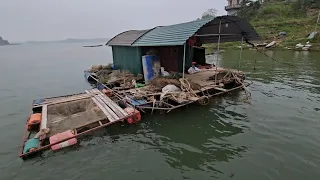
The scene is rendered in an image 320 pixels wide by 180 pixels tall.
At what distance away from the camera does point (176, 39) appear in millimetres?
10258

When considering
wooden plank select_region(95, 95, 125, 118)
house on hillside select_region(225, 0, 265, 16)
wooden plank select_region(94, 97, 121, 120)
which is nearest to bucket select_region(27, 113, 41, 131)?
wooden plank select_region(94, 97, 121, 120)

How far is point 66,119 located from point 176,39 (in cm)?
612

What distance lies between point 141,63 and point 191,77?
11.0ft

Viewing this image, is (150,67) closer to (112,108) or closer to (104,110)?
(112,108)

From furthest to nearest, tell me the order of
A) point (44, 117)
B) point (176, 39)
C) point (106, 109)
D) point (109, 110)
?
point (176, 39) → point (106, 109) → point (109, 110) → point (44, 117)

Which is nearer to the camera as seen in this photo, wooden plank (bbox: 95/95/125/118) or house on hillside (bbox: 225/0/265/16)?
wooden plank (bbox: 95/95/125/118)

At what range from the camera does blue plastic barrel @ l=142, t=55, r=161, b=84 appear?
12.5m

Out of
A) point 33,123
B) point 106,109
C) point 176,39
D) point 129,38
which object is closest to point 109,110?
point 106,109

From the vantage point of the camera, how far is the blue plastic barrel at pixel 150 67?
494 inches

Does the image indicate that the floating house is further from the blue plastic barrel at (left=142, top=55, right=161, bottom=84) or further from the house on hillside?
the house on hillside

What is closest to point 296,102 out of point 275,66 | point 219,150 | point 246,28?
point 246,28

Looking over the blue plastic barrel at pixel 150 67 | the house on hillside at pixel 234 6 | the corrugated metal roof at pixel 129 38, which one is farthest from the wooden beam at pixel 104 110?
the house on hillside at pixel 234 6

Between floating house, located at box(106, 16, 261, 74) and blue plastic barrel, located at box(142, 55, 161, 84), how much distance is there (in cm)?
84

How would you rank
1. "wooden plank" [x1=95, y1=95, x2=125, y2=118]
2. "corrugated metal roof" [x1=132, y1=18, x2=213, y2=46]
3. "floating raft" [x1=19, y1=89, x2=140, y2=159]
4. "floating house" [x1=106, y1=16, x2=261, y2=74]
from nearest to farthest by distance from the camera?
1. "floating raft" [x1=19, y1=89, x2=140, y2=159]
2. "wooden plank" [x1=95, y1=95, x2=125, y2=118]
3. "corrugated metal roof" [x1=132, y1=18, x2=213, y2=46]
4. "floating house" [x1=106, y1=16, x2=261, y2=74]
